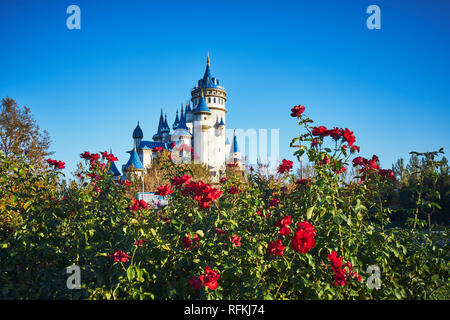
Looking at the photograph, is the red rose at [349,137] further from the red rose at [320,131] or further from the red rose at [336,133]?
the red rose at [320,131]

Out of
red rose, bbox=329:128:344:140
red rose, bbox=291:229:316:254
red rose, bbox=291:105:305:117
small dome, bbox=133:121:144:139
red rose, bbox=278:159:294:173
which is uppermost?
small dome, bbox=133:121:144:139

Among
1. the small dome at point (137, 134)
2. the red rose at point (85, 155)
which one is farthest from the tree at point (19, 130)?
the small dome at point (137, 134)

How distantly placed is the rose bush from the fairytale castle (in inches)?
1443

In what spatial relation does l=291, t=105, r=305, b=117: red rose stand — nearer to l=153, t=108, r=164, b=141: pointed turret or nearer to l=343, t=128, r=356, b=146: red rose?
l=343, t=128, r=356, b=146: red rose

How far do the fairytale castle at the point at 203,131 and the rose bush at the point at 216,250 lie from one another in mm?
36655

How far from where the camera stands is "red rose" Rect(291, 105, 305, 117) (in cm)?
361

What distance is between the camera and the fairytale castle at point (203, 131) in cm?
4309

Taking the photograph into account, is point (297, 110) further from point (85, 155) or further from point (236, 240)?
point (85, 155)

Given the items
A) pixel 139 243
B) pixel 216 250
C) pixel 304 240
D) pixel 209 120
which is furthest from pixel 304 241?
pixel 209 120

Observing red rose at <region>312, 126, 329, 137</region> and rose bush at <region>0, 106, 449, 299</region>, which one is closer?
rose bush at <region>0, 106, 449, 299</region>

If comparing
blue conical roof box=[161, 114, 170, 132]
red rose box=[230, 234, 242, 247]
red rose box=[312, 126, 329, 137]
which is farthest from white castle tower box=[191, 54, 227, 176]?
red rose box=[230, 234, 242, 247]

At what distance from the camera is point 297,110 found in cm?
362

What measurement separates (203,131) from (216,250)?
133 feet
